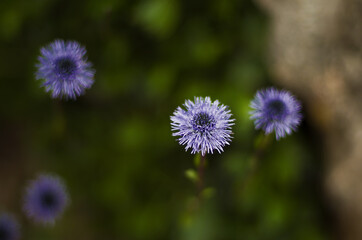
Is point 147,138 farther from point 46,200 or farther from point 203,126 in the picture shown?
point 203,126

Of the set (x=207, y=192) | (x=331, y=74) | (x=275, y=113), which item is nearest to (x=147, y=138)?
(x=207, y=192)

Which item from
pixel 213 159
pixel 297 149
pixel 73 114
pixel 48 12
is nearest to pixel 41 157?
pixel 73 114

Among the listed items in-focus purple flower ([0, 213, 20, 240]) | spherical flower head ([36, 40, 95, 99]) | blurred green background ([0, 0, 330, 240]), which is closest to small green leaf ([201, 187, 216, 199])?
blurred green background ([0, 0, 330, 240])

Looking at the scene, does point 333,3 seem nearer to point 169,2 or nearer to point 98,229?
point 169,2

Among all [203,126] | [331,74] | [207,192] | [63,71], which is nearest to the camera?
[203,126]

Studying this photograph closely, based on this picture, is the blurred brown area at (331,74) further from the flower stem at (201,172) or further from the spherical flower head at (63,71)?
the spherical flower head at (63,71)

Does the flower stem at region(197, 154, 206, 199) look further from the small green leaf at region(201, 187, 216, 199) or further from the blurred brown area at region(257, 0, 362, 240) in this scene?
the blurred brown area at region(257, 0, 362, 240)
